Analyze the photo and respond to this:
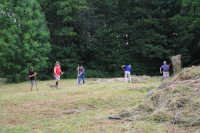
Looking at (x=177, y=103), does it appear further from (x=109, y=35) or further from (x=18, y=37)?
(x=109, y=35)

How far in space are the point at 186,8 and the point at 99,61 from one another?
1411 centimetres

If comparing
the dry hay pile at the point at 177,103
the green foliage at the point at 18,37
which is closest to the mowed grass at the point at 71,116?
the dry hay pile at the point at 177,103

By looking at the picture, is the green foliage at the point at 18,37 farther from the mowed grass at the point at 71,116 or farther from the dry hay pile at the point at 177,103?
the dry hay pile at the point at 177,103

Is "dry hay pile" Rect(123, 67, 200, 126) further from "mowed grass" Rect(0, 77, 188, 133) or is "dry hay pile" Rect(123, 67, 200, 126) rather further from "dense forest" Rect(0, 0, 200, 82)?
"dense forest" Rect(0, 0, 200, 82)

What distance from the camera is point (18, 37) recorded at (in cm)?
2130

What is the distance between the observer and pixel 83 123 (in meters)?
5.45

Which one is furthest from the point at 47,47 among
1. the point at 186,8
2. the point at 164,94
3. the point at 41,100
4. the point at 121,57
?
the point at 164,94

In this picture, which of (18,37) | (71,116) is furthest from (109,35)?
(71,116)

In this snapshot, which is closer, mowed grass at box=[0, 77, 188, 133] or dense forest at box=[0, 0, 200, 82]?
mowed grass at box=[0, 77, 188, 133]

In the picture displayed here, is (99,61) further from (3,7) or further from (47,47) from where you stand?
(3,7)

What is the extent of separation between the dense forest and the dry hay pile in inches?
744

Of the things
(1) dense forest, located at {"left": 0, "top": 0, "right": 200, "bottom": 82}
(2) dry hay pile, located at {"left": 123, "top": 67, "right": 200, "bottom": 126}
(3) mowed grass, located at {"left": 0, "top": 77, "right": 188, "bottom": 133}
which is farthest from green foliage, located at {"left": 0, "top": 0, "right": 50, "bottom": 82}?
(2) dry hay pile, located at {"left": 123, "top": 67, "right": 200, "bottom": 126}

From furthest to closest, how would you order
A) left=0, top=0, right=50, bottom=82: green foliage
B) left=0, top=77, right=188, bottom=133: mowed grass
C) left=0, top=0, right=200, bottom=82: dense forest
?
left=0, top=0, right=200, bottom=82: dense forest → left=0, top=0, right=50, bottom=82: green foliage → left=0, top=77, right=188, bottom=133: mowed grass

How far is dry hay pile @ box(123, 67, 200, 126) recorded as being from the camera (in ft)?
16.7
